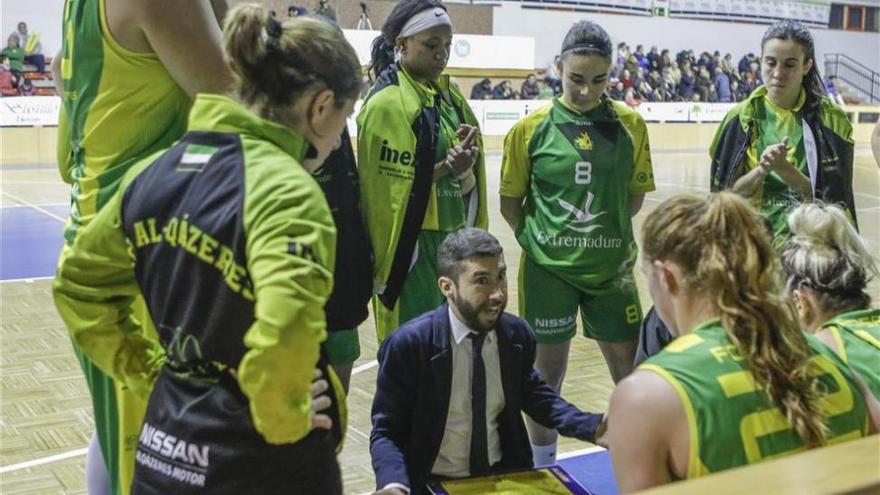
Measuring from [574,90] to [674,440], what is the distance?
8.32ft

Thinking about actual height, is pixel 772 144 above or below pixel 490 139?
above

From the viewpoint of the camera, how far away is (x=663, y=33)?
2984cm

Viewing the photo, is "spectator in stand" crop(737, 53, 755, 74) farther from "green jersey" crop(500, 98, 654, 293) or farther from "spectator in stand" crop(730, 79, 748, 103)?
"green jersey" crop(500, 98, 654, 293)

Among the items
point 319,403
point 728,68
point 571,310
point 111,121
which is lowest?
point 571,310

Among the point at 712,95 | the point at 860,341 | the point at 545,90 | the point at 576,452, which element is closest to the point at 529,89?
the point at 545,90

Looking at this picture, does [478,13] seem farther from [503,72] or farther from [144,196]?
[144,196]

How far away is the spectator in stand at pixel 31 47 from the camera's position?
2008cm

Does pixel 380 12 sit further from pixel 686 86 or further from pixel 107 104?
pixel 107 104

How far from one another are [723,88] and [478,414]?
81.9 feet

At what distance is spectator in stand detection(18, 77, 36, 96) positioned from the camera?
18828 mm

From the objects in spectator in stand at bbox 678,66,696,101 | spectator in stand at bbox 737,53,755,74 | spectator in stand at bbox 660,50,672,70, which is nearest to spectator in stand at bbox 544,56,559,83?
spectator in stand at bbox 660,50,672,70

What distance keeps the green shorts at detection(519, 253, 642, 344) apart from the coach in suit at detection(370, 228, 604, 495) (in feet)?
2.40

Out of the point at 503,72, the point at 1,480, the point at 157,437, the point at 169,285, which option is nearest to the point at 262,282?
the point at 169,285

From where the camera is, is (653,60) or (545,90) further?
(653,60)
